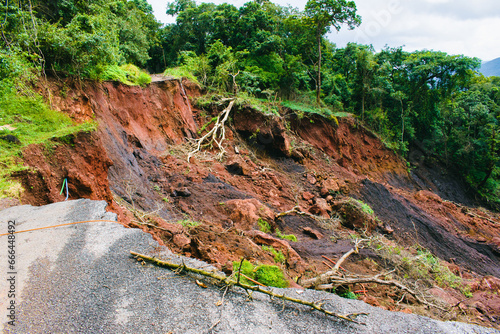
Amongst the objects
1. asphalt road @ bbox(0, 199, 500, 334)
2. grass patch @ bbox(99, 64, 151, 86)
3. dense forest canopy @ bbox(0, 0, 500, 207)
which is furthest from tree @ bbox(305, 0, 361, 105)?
asphalt road @ bbox(0, 199, 500, 334)

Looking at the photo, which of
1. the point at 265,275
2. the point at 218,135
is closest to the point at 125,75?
the point at 218,135

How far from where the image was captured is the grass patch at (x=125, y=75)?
8367mm

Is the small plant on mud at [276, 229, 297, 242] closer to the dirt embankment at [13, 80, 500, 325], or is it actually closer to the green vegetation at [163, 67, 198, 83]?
the dirt embankment at [13, 80, 500, 325]

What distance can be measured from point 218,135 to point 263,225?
6109mm

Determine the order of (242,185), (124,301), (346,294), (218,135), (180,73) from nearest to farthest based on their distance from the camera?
1. (124,301)
2. (346,294)
3. (242,185)
4. (218,135)
5. (180,73)

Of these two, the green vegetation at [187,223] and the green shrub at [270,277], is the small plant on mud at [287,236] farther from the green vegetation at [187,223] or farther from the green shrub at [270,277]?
the green shrub at [270,277]

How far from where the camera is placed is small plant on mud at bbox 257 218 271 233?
687 centimetres

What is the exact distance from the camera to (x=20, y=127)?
4.47m

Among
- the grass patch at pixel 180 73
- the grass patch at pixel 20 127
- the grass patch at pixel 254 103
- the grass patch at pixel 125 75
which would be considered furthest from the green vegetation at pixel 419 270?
the grass patch at pixel 180 73

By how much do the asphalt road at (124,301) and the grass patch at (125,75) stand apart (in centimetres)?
655

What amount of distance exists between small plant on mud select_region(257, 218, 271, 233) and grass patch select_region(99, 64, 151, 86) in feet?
21.2

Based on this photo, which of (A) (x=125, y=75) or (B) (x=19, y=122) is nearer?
(B) (x=19, y=122)

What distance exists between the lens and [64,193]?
4.03 m

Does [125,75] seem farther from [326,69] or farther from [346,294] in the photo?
[326,69]
